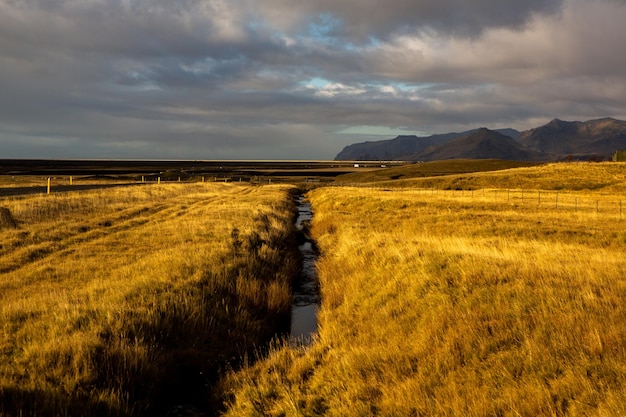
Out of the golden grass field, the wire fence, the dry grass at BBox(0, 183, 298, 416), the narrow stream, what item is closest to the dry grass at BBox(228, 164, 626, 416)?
the golden grass field

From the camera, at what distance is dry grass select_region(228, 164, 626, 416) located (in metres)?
6.26

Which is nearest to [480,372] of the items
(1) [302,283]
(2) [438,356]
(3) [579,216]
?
(2) [438,356]

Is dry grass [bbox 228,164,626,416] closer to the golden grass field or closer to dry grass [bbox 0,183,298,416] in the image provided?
the golden grass field

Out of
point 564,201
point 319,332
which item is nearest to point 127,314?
point 319,332

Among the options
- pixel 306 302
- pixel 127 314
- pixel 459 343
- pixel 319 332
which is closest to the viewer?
pixel 459 343

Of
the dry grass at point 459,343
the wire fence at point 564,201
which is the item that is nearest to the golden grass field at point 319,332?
the dry grass at point 459,343

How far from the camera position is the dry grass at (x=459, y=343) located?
6262 mm

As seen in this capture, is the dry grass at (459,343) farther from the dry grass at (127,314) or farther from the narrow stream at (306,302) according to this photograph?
the dry grass at (127,314)

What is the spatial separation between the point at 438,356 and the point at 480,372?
0.88 m

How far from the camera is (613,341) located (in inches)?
273

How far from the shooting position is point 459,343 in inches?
319

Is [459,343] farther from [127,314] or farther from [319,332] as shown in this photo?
[127,314]

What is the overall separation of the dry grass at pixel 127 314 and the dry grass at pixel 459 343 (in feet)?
4.72

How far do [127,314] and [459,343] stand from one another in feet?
22.8
